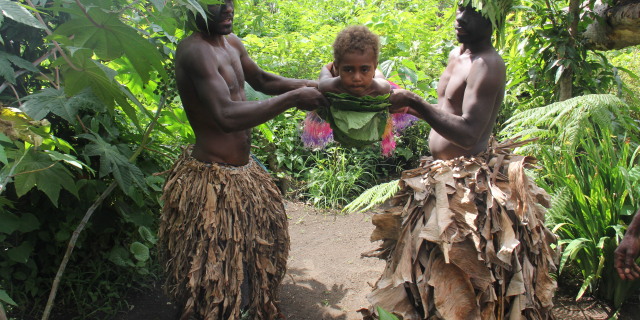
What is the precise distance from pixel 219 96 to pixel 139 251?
1.41m

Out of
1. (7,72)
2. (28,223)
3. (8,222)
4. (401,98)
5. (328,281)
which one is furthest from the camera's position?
(328,281)

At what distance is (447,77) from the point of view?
2.45m

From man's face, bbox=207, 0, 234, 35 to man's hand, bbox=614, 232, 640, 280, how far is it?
7.09ft

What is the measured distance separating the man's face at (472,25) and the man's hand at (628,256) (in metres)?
1.16

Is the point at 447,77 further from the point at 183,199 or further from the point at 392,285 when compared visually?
the point at 183,199

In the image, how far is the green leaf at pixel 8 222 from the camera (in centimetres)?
230

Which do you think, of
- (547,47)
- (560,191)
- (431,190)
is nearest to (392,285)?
(431,190)

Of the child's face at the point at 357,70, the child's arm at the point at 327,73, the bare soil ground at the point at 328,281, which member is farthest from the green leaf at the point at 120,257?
the child's face at the point at 357,70

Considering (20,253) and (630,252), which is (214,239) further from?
(630,252)

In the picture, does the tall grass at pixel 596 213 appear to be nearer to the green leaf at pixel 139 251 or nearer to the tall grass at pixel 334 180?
the tall grass at pixel 334 180

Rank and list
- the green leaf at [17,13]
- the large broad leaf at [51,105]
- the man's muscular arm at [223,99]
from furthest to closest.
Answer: the man's muscular arm at [223,99] < the large broad leaf at [51,105] < the green leaf at [17,13]

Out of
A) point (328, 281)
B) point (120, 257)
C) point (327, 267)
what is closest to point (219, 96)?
point (120, 257)

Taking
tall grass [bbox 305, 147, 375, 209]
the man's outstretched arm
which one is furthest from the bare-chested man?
tall grass [bbox 305, 147, 375, 209]

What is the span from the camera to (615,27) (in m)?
3.70
